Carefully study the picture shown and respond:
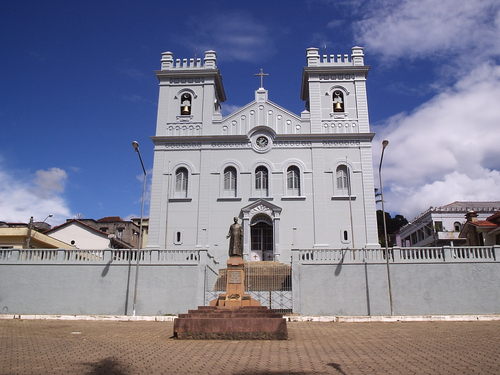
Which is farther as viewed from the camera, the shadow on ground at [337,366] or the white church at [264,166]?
the white church at [264,166]

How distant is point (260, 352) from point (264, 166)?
20.2 m

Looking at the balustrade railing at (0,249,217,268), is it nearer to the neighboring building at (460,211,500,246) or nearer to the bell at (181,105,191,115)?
the bell at (181,105,191,115)

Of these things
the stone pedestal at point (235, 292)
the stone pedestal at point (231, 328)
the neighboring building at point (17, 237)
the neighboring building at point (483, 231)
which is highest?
the neighboring building at point (483, 231)

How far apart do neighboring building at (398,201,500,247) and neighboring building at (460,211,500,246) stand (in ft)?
26.6

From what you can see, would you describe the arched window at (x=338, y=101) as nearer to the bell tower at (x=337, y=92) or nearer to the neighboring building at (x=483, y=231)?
the bell tower at (x=337, y=92)

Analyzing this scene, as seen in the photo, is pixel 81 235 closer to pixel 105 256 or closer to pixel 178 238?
pixel 178 238

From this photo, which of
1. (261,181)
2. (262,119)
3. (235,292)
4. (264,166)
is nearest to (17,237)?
(261,181)

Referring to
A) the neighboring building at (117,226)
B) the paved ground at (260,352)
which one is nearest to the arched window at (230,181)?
the paved ground at (260,352)

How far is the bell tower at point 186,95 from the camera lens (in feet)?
97.5

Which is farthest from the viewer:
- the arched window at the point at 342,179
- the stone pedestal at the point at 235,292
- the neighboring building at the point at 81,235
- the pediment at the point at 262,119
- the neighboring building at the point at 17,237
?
the neighboring building at the point at 81,235

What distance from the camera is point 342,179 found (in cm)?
2833

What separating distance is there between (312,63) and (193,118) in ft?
29.9

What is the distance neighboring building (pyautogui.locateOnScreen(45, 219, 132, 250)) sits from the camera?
119 feet

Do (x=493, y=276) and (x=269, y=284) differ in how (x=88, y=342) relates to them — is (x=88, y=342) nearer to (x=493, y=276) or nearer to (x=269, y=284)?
(x=269, y=284)
